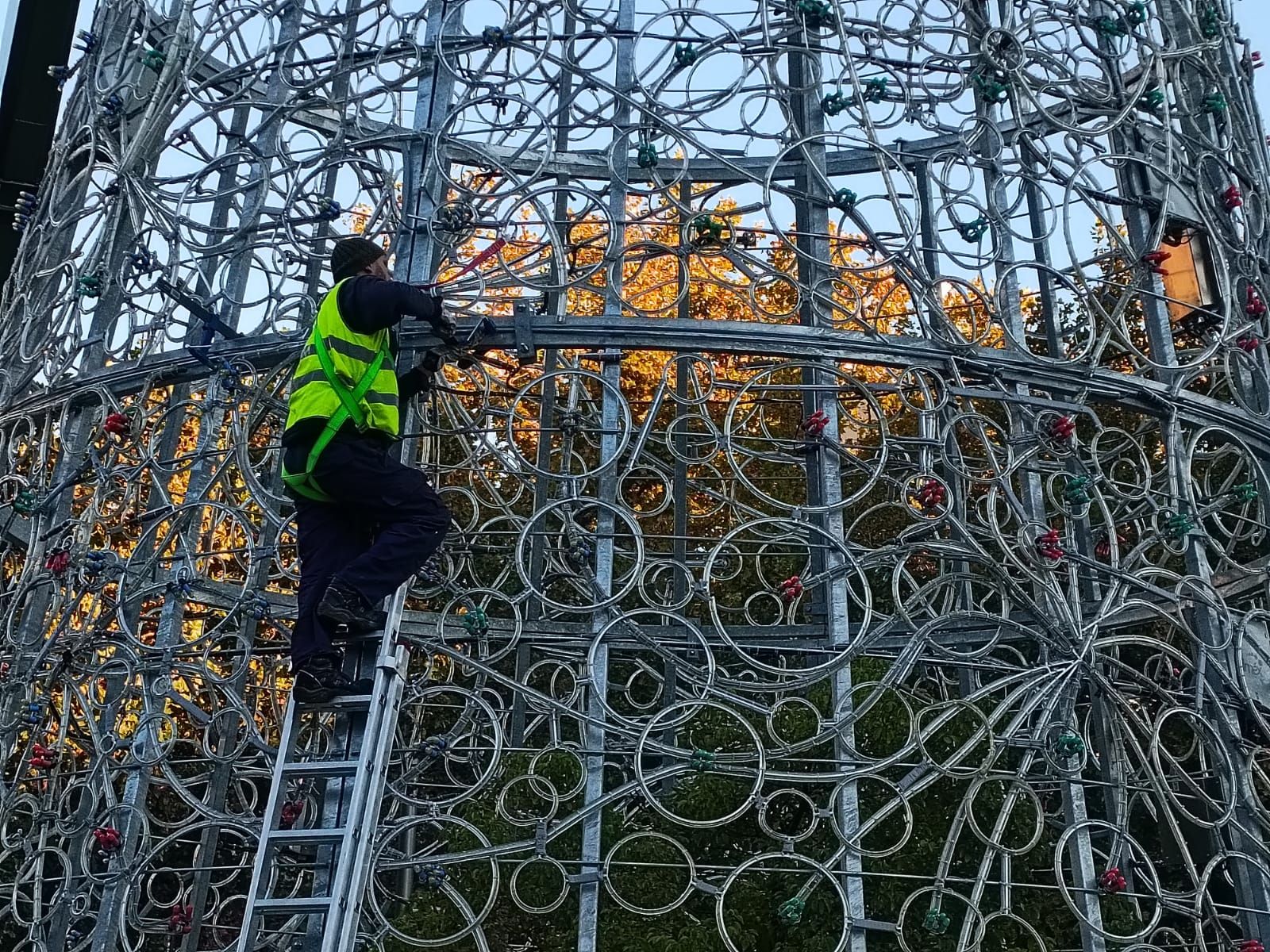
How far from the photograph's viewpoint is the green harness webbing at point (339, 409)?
183 inches

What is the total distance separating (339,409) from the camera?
4637 mm

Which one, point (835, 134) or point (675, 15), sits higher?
point (675, 15)

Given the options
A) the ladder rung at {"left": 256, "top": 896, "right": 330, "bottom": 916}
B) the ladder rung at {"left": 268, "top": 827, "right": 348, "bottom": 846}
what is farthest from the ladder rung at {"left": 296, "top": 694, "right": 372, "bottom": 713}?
the ladder rung at {"left": 256, "top": 896, "right": 330, "bottom": 916}

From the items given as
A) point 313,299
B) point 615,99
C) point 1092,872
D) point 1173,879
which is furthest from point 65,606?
point 1173,879

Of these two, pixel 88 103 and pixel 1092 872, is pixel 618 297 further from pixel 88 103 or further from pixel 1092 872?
pixel 88 103

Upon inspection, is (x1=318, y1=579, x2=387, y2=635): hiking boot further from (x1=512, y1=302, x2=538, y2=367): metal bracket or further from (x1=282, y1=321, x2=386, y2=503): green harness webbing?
(x1=512, y1=302, x2=538, y2=367): metal bracket

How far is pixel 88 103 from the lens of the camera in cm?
692

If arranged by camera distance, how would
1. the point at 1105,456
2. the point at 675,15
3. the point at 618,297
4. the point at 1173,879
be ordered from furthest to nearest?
1. the point at 1173,879
2. the point at 1105,456
3. the point at 675,15
4. the point at 618,297

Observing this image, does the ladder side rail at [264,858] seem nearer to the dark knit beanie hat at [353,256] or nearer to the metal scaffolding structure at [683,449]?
the metal scaffolding structure at [683,449]

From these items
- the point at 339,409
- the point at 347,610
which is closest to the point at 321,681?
the point at 347,610

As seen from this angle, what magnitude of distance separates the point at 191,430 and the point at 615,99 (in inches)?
250

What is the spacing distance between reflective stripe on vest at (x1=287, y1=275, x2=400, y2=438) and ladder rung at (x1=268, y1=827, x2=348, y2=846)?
1369 millimetres

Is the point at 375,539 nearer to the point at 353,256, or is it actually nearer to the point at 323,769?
the point at 323,769

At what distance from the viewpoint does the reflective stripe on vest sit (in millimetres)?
4652
